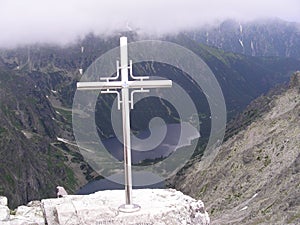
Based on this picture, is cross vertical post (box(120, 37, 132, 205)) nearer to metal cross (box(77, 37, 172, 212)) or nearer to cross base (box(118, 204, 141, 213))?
metal cross (box(77, 37, 172, 212))

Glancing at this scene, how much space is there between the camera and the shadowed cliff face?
6819cm

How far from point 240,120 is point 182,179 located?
161 ft

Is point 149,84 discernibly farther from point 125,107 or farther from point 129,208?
point 129,208

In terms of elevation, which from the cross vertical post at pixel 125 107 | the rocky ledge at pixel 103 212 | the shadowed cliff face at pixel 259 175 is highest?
the cross vertical post at pixel 125 107

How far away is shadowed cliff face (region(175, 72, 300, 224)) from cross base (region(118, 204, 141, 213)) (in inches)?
1702

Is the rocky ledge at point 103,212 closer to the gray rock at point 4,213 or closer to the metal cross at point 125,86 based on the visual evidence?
the gray rock at point 4,213

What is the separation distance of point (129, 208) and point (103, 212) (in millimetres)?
978

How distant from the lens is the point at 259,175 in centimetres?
9512

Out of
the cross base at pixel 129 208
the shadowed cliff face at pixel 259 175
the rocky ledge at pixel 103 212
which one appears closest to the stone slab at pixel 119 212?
the rocky ledge at pixel 103 212

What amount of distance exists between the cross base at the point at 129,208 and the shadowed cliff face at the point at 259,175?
43.2 meters

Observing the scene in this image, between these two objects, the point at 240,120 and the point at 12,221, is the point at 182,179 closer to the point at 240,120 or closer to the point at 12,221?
the point at 240,120

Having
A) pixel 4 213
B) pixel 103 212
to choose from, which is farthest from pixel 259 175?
pixel 4 213

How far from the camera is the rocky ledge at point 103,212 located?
1554 centimetres

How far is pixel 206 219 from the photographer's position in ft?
54.7
